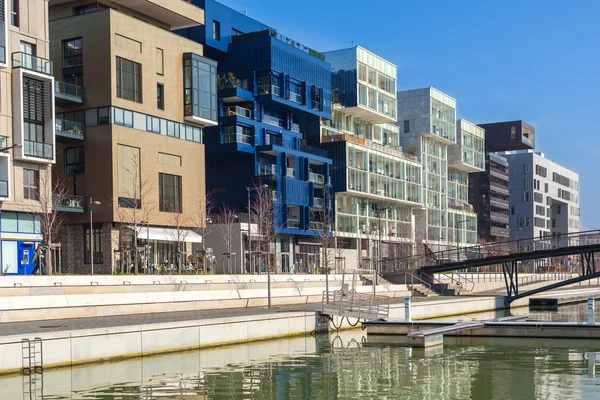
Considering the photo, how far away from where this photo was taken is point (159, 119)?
6444cm

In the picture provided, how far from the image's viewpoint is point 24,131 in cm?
5212

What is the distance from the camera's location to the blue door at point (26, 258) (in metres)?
54.3

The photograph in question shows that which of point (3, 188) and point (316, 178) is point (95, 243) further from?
point (316, 178)

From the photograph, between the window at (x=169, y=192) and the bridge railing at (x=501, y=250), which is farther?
the window at (x=169, y=192)

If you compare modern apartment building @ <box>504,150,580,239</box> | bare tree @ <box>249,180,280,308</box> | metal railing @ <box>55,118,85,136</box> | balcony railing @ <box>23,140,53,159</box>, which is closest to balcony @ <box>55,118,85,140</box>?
metal railing @ <box>55,118,85,136</box>

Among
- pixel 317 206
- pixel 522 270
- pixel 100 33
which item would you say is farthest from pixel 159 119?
pixel 522 270

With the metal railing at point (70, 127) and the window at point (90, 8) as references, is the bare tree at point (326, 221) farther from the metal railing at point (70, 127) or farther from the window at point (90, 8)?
the window at point (90, 8)

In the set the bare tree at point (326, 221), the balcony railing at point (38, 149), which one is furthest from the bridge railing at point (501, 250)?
the balcony railing at point (38, 149)

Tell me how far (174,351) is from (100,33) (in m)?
37.4

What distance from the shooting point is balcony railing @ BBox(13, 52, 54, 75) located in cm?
5212

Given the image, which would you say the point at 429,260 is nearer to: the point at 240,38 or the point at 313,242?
the point at 313,242

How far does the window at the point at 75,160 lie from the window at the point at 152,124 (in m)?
5.24

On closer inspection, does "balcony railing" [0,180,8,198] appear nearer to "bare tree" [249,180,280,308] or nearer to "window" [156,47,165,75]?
"window" [156,47,165,75]

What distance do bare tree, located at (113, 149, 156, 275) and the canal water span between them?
29.7m
